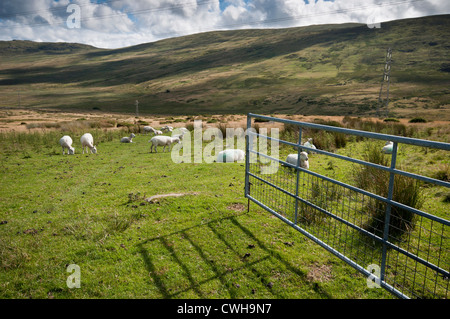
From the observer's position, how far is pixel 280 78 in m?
104

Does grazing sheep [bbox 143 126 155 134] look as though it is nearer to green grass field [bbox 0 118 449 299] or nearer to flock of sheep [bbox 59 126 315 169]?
flock of sheep [bbox 59 126 315 169]

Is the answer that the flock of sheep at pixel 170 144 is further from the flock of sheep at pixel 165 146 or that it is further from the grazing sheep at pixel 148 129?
the grazing sheep at pixel 148 129

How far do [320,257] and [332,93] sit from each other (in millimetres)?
78316

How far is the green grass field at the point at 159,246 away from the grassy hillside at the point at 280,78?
1920 inches

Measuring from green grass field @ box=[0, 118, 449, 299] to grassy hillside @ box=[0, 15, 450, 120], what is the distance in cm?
4876

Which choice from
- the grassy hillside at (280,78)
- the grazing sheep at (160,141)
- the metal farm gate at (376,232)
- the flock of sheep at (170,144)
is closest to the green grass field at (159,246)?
the metal farm gate at (376,232)

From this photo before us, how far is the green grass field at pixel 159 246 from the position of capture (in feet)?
12.5

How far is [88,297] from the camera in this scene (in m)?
3.63

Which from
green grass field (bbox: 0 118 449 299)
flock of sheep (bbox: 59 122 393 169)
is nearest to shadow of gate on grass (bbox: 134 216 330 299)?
green grass field (bbox: 0 118 449 299)

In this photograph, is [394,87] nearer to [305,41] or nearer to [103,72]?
[305,41]

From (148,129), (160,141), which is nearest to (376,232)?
(160,141)

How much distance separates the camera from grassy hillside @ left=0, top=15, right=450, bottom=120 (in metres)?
68.9

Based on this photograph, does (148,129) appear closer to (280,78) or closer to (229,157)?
(229,157)

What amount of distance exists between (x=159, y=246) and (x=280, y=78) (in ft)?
350
